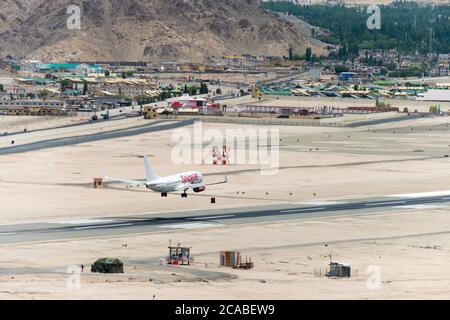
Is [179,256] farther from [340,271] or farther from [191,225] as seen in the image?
[191,225]

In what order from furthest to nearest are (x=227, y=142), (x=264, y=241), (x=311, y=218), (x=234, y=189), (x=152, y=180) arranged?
1. (x=227, y=142)
2. (x=234, y=189)
3. (x=152, y=180)
4. (x=311, y=218)
5. (x=264, y=241)

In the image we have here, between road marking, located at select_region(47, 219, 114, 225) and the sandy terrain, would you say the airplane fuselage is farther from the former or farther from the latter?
the sandy terrain

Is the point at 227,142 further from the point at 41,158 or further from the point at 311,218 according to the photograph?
the point at 311,218

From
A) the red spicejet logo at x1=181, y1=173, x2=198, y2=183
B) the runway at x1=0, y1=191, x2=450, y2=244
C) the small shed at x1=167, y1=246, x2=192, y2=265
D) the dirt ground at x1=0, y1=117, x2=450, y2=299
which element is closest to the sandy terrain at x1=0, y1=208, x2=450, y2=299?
the dirt ground at x1=0, y1=117, x2=450, y2=299

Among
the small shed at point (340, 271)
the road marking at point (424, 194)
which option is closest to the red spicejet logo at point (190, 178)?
the road marking at point (424, 194)
